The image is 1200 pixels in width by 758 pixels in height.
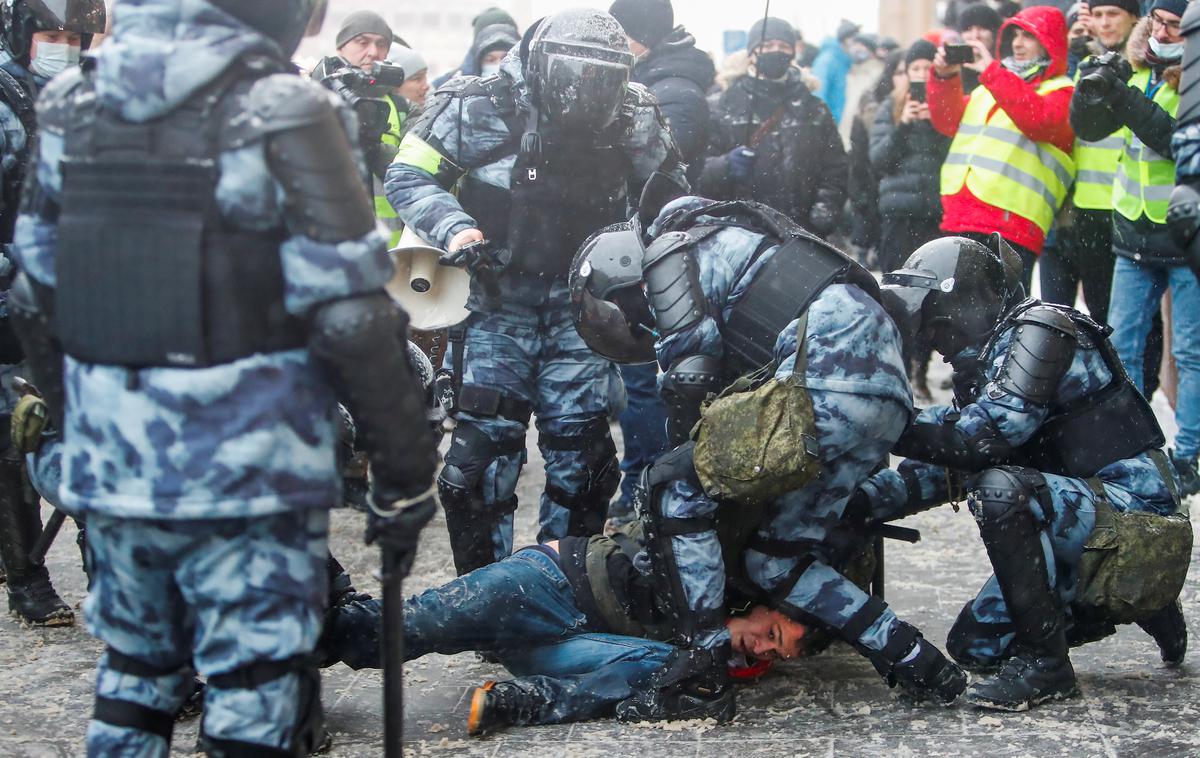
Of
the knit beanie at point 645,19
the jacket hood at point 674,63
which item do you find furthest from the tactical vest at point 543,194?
the knit beanie at point 645,19

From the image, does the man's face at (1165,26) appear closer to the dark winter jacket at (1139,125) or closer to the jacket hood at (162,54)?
the dark winter jacket at (1139,125)

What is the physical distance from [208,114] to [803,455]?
1914 mm

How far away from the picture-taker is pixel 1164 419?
809 centimetres

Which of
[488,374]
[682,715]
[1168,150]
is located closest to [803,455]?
[682,715]

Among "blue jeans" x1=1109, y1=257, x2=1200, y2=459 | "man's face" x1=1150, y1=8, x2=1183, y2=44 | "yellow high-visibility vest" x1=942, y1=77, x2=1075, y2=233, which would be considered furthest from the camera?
"yellow high-visibility vest" x1=942, y1=77, x2=1075, y2=233

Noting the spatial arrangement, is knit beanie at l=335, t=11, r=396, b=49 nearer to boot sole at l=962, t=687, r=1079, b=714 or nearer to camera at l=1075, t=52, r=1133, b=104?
camera at l=1075, t=52, r=1133, b=104

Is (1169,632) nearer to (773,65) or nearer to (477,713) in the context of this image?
(477,713)

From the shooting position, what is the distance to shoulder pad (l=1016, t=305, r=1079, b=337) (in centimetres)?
415

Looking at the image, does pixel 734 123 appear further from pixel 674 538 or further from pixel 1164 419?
pixel 674 538

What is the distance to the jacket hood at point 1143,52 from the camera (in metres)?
6.23

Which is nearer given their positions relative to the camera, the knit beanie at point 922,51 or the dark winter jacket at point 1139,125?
the dark winter jacket at point 1139,125

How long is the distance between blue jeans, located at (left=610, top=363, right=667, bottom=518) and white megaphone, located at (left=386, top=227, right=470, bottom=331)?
3.61 ft

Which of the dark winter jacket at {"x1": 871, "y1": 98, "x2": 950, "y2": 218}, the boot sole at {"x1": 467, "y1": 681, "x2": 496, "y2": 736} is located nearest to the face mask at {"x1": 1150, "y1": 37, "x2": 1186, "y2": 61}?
the dark winter jacket at {"x1": 871, "y1": 98, "x2": 950, "y2": 218}

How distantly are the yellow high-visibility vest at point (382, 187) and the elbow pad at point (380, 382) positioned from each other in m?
4.11
